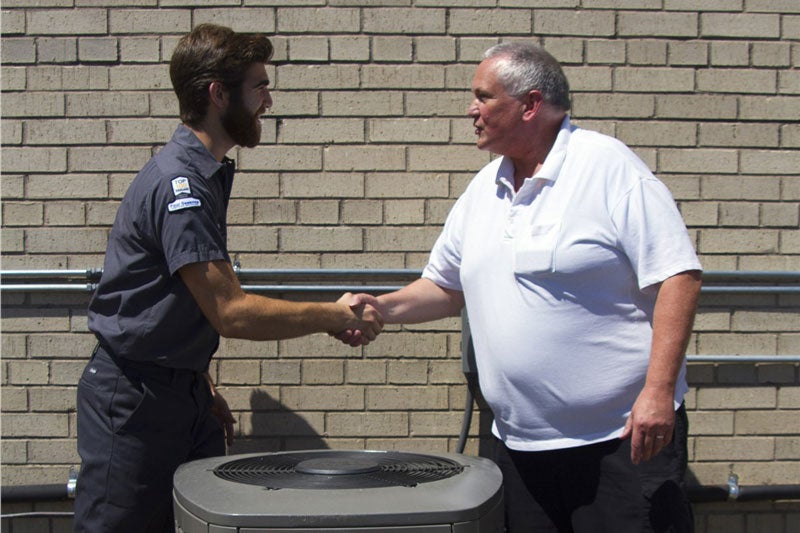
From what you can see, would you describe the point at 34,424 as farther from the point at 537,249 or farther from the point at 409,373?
the point at 537,249

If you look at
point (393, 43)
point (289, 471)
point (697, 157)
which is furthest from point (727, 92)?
point (289, 471)

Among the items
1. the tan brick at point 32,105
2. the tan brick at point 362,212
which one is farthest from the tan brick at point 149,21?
the tan brick at point 362,212

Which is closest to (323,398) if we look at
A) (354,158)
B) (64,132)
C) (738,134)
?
(354,158)

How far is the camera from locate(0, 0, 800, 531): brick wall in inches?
156

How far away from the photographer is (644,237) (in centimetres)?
256

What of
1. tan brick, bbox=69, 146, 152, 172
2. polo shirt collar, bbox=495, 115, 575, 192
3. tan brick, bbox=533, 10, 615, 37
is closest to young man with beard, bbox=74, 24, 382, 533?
polo shirt collar, bbox=495, 115, 575, 192

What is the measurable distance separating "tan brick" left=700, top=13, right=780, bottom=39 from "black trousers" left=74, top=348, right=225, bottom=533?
2640 mm

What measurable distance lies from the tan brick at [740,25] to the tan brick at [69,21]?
2574mm

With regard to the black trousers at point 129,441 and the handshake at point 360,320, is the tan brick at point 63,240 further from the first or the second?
the handshake at point 360,320

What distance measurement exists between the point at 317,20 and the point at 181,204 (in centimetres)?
152

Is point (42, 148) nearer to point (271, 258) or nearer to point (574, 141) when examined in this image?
point (271, 258)

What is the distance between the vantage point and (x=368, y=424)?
13.1ft

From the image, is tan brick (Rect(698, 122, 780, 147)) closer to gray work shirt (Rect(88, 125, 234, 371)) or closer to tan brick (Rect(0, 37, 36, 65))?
gray work shirt (Rect(88, 125, 234, 371))

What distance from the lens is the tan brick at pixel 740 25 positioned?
158 inches
